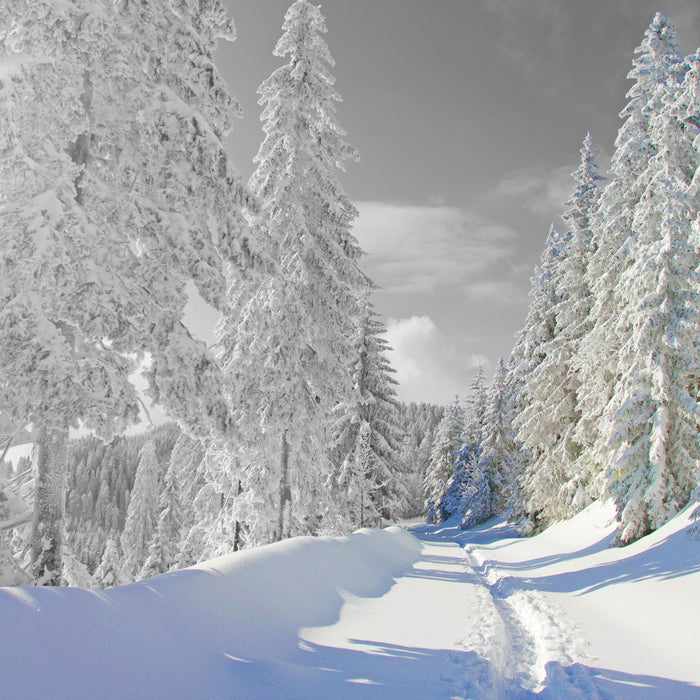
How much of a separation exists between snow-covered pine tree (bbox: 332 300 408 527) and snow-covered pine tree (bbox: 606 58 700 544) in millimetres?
12441

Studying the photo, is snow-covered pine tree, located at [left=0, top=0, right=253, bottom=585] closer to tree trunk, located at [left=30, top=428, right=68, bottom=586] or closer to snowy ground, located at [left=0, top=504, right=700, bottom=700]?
tree trunk, located at [left=30, top=428, right=68, bottom=586]

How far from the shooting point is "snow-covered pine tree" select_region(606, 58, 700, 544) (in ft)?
46.8

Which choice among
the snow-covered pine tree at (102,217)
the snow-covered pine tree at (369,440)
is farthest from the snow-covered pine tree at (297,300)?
the snow-covered pine tree at (369,440)

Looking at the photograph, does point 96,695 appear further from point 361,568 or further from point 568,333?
point 568,333

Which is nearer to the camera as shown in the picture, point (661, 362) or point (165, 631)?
point (165, 631)

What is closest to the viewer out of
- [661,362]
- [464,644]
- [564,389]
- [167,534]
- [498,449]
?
[464,644]

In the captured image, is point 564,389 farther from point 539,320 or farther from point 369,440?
point 369,440

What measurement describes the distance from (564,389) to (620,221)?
879 cm

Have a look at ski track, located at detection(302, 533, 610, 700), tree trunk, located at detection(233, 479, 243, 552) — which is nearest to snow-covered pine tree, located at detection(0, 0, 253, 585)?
ski track, located at detection(302, 533, 610, 700)

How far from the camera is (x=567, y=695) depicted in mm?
5055

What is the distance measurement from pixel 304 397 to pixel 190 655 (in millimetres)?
9946

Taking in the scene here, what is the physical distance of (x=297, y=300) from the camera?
1399 cm

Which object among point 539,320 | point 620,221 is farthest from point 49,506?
point 539,320

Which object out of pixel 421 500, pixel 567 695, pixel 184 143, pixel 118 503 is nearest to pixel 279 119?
pixel 184 143
